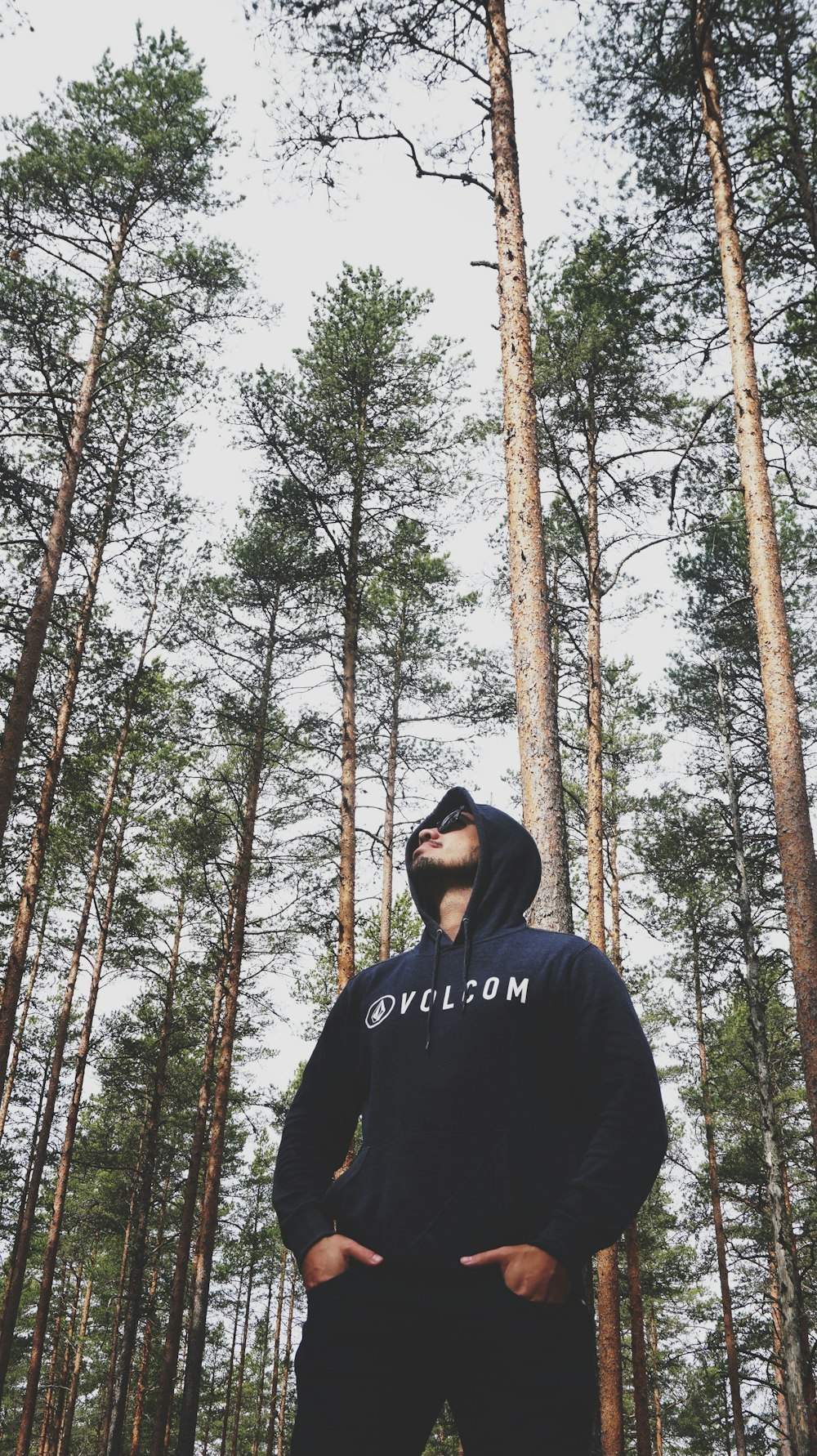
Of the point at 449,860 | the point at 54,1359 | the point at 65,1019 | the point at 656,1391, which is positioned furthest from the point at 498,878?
the point at 54,1359

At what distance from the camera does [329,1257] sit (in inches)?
75.4

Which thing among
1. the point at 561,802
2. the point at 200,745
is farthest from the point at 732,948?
the point at 561,802

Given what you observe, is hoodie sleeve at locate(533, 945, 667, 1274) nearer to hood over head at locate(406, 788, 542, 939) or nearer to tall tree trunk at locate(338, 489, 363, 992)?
hood over head at locate(406, 788, 542, 939)

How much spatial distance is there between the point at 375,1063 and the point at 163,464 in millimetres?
12754

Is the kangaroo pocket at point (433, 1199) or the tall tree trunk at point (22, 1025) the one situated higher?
the tall tree trunk at point (22, 1025)

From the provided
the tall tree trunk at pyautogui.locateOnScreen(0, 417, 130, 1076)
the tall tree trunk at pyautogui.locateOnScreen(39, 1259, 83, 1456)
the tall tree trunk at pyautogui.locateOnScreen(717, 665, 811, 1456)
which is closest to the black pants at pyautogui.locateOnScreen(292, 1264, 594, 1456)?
the tall tree trunk at pyautogui.locateOnScreen(0, 417, 130, 1076)

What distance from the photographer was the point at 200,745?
14.9 m

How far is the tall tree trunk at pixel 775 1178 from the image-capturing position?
9633 mm

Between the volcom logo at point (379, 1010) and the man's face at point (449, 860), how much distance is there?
Result: 0.33 meters

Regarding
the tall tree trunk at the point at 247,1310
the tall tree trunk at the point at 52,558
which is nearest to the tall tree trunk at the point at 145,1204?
the tall tree trunk at the point at 247,1310

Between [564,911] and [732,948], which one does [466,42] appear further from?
[732,948]

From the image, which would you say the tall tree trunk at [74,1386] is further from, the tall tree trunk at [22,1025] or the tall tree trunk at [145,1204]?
the tall tree trunk at [22,1025]

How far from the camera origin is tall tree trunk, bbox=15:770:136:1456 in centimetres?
1358

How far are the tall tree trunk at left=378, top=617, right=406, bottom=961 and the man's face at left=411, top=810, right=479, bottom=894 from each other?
42.4ft
